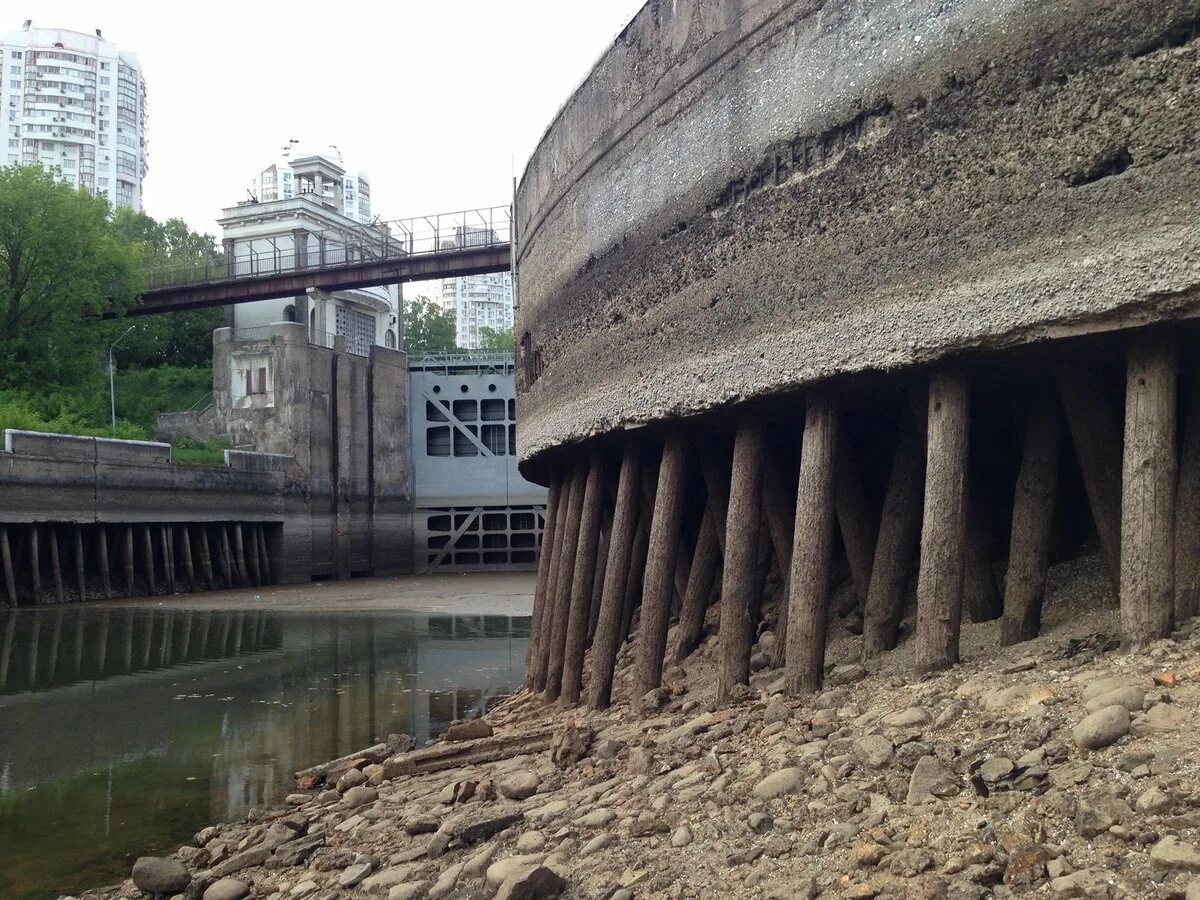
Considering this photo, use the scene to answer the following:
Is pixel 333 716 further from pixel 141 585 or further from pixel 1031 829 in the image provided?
pixel 141 585

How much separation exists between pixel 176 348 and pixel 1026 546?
4962 centimetres

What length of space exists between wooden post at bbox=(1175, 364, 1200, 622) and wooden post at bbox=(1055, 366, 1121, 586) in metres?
0.36

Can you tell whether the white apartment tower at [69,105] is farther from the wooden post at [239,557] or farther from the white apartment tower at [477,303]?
the wooden post at [239,557]

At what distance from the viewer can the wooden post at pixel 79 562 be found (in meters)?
28.7

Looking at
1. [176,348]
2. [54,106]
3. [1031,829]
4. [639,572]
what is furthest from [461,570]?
[54,106]

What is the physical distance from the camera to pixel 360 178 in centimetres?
10600

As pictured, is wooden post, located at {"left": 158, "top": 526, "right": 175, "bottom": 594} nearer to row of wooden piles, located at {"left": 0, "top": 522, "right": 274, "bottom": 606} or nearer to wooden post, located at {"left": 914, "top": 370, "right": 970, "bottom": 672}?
row of wooden piles, located at {"left": 0, "top": 522, "right": 274, "bottom": 606}

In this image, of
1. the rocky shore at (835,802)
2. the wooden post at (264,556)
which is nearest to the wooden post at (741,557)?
the rocky shore at (835,802)

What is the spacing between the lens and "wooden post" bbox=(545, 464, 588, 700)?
961 centimetres

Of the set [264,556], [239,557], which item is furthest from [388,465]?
[239,557]

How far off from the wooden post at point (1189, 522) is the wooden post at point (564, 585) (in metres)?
5.30

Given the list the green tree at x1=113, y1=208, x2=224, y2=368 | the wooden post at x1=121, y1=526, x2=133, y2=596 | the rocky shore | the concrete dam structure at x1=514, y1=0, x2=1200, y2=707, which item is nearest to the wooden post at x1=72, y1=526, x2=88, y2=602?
the wooden post at x1=121, y1=526, x2=133, y2=596

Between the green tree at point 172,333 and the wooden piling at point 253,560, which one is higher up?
the green tree at point 172,333

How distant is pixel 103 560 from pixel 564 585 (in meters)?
23.6
